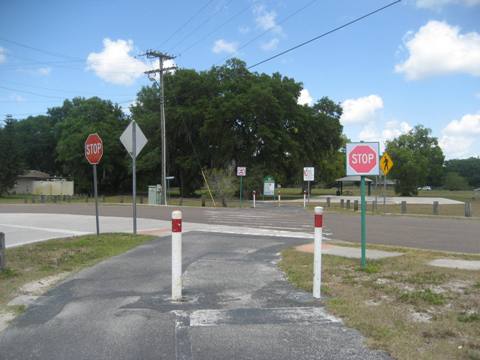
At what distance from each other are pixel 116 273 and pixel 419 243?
8485 millimetres

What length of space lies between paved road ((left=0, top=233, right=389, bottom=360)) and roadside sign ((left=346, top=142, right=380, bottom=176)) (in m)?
2.26

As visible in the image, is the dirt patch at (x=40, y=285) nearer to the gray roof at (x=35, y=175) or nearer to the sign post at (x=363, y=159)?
the sign post at (x=363, y=159)

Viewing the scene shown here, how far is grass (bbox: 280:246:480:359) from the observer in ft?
15.2

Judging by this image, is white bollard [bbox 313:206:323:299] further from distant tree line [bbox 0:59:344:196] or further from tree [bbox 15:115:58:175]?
tree [bbox 15:115:58:175]

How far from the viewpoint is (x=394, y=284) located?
7.35 metres

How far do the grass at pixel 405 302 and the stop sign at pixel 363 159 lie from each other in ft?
5.62

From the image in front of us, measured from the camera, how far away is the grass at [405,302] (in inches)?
183

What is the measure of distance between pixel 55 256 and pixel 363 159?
22.0ft

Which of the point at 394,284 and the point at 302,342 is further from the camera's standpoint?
the point at 394,284

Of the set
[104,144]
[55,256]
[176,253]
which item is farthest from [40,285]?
[104,144]

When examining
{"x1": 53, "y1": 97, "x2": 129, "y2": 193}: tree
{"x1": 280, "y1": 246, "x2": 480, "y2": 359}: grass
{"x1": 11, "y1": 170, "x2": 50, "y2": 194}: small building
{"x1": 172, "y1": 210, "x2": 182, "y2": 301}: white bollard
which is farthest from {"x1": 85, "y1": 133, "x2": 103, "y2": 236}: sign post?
{"x1": 11, "y1": 170, "x2": 50, "y2": 194}: small building

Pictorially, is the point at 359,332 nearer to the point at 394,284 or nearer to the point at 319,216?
the point at 319,216

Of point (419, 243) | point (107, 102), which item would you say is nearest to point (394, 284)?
point (419, 243)

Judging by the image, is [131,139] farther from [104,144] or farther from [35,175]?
[35,175]
